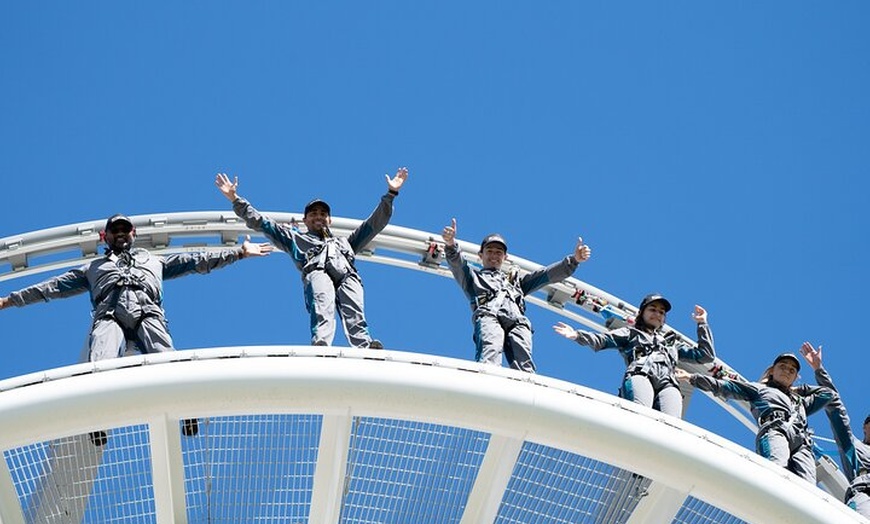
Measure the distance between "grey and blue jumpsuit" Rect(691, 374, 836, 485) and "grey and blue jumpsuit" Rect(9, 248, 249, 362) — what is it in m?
6.42

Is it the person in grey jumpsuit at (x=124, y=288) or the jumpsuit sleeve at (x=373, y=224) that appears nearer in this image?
the person in grey jumpsuit at (x=124, y=288)

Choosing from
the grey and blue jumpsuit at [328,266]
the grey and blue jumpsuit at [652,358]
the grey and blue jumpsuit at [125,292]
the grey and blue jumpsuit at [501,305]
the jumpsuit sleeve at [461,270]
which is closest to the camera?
the grey and blue jumpsuit at [125,292]

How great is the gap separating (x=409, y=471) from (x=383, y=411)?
1030 mm

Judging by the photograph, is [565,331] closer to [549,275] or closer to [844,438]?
[549,275]

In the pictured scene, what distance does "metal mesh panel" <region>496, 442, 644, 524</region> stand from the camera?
1681 centimetres

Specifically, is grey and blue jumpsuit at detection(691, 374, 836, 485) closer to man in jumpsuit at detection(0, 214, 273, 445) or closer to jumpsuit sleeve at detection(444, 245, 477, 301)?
jumpsuit sleeve at detection(444, 245, 477, 301)

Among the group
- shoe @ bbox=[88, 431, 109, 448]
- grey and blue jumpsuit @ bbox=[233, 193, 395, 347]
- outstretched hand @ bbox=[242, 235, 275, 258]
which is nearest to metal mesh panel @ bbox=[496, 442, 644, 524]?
grey and blue jumpsuit @ bbox=[233, 193, 395, 347]

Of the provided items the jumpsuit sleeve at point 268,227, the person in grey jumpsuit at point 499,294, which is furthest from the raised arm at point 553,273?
the jumpsuit sleeve at point 268,227

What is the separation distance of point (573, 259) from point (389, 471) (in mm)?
5054

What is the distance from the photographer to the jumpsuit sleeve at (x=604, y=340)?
2036 centimetres

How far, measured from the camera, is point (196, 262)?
19.7 m

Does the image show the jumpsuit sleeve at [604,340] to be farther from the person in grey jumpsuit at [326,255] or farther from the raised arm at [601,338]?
the person in grey jumpsuit at [326,255]

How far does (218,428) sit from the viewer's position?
16.6m

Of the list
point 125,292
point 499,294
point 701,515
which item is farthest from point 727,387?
point 125,292
